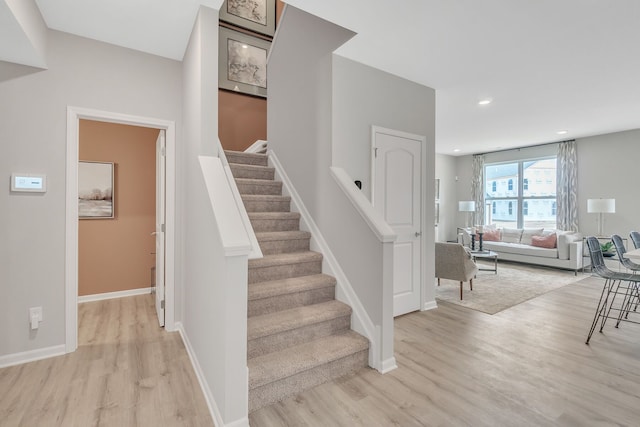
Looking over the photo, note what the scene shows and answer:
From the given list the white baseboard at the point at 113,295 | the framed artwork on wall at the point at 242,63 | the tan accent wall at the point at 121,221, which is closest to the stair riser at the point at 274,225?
the tan accent wall at the point at 121,221

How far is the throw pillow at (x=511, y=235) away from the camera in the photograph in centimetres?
699

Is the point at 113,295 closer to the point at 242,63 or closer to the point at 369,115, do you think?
the point at 242,63

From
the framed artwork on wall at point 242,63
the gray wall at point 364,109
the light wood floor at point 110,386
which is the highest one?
the framed artwork on wall at point 242,63

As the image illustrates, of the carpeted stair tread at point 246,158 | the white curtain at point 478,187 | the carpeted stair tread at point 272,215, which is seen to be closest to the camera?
the carpeted stair tread at point 272,215

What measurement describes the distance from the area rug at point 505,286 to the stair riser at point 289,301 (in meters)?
2.13

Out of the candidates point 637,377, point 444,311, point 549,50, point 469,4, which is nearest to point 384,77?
point 469,4

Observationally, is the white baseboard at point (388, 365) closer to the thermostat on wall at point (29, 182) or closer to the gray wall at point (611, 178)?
the thermostat on wall at point (29, 182)

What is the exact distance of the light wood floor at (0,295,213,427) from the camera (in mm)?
1812

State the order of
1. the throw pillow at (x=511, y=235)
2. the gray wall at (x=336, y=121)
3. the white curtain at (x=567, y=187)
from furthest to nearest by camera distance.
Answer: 1. the throw pillow at (x=511, y=235)
2. the white curtain at (x=567, y=187)
3. the gray wall at (x=336, y=121)

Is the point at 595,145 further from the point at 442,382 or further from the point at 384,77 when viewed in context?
the point at 442,382

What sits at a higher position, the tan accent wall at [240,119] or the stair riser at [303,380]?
the tan accent wall at [240,119]

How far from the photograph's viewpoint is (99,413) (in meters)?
1.85

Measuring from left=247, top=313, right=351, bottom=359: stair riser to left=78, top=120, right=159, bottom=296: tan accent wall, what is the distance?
2995 millimetres

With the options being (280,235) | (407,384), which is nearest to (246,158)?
(280,235)
